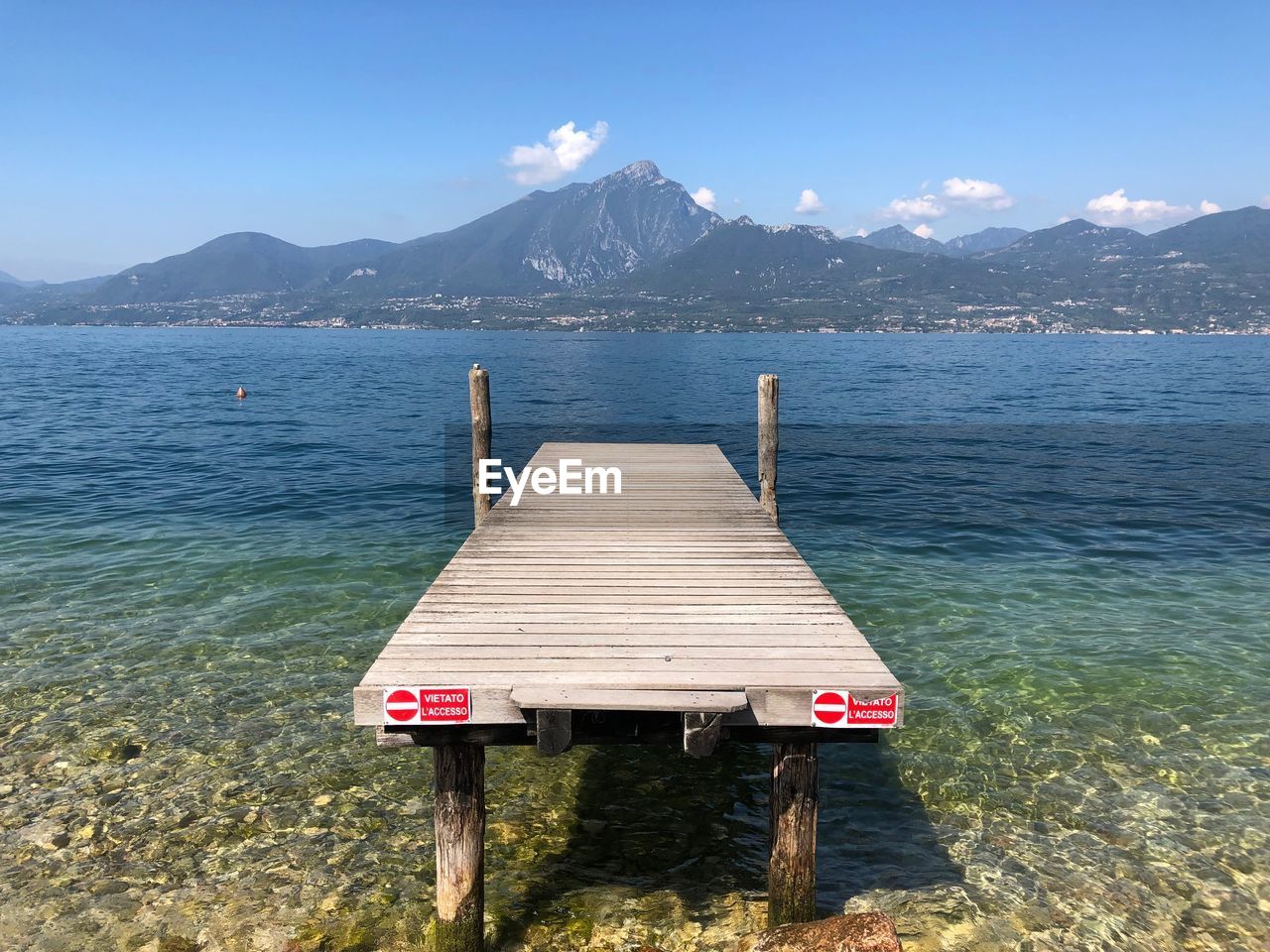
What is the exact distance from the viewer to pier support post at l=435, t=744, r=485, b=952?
18.3 feet

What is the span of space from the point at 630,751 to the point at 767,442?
288 inches

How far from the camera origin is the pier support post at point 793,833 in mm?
5699

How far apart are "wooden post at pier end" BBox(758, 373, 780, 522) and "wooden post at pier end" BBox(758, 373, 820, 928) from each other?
896cm

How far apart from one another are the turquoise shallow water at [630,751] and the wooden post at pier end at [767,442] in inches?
80.8

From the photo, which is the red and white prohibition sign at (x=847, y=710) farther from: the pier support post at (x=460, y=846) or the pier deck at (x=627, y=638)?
the pier support post at (x=460, y=846)

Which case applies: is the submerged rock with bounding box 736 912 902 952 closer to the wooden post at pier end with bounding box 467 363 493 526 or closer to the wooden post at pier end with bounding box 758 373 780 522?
the wooden post at pier end with bounding box 758 373 780 522

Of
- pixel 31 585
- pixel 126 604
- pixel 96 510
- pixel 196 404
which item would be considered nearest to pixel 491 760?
pixel 126 604

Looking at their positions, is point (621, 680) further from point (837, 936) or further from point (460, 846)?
point (837, 936)

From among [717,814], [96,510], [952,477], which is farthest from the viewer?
[952,477]

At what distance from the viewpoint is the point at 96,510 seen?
66.0 feet

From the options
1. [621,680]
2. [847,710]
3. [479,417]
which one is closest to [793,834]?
[847,710]

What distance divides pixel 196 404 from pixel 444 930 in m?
52.4

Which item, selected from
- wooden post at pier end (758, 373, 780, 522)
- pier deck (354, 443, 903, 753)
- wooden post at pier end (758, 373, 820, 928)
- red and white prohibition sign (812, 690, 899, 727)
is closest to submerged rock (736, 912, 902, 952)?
wooden post at pier end (758, 373, 820, 928)

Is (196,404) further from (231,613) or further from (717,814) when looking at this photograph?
(717,814)
